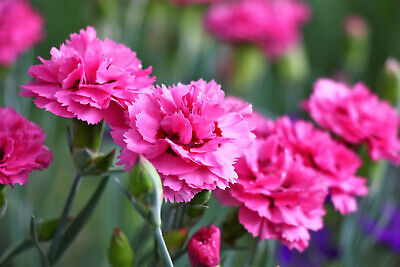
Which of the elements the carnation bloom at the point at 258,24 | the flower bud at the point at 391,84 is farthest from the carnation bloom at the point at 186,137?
the carnation bloom at the point at 258,24

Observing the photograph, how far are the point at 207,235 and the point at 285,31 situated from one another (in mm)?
597

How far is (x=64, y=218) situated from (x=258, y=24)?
566 millimetres

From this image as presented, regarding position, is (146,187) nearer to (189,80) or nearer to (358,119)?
(358,119)

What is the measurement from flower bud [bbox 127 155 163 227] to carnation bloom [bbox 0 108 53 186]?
77 mm

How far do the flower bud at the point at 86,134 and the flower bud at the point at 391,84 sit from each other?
1.14 feet

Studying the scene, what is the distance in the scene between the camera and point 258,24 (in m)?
0.79

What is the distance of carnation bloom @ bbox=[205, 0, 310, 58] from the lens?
78 cm

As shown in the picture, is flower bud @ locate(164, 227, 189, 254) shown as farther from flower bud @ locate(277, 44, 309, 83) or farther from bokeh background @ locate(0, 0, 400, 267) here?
flower bud @ locate(277, 44, 309, 83)

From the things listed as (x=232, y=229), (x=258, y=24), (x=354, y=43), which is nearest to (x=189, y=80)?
(x=258, y=24)

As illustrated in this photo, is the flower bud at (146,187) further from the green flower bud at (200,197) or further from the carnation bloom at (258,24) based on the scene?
the carnation bloom at (258,24)

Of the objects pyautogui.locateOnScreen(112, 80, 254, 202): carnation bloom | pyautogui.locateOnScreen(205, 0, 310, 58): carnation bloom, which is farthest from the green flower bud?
pyautogui.locateOnScreen(205, 0, 310, 58): carnation bloom

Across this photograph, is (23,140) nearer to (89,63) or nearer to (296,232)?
(89,63)

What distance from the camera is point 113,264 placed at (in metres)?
0.33

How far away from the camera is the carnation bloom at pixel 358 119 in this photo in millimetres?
408
